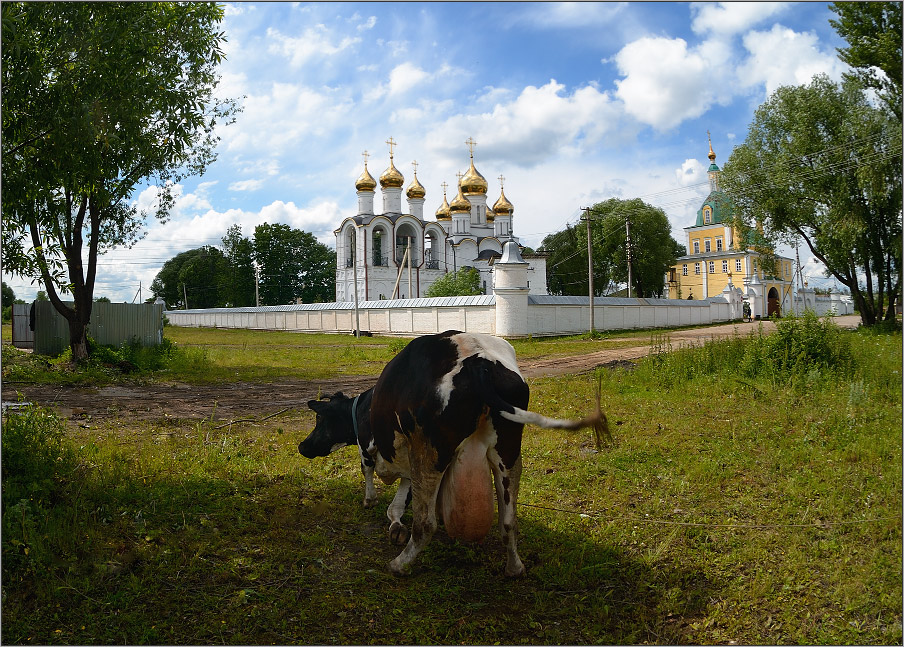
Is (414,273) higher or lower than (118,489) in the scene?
higher

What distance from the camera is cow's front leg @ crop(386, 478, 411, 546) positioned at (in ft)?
14.6

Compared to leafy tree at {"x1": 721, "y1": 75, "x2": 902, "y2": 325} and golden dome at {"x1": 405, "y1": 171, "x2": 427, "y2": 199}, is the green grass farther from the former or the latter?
golden dome at {"x1": 405, "y1": 171, "x2": 427, "y2": 199}

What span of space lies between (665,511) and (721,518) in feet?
1.43

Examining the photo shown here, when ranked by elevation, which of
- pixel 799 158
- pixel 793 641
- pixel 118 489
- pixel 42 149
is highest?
pixel 799 158

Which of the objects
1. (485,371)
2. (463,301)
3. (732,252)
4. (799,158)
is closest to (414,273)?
(463,301)

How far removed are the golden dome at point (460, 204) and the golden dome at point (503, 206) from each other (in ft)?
10.4

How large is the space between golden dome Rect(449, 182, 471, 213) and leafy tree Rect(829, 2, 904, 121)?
52.2 m

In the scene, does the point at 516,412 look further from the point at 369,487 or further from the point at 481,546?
the point at 369,487

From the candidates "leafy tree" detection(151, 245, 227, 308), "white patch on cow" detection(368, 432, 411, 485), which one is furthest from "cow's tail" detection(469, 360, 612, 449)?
"leafy tree" detection(151, 245, 227, 308)

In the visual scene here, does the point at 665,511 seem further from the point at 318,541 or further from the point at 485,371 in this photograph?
the point at 318,541

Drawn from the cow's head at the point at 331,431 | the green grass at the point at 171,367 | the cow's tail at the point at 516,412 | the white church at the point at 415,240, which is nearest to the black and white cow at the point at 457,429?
the cow's tail at the point at 516,412

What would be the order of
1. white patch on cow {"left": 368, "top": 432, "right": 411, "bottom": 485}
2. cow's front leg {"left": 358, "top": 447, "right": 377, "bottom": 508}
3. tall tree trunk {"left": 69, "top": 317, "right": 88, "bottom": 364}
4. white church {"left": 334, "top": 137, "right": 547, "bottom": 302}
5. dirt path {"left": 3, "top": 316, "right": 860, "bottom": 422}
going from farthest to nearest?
1. white church {"left": 334, "top": 137, "right": 547, "bottom": 302}
2. tall tree trunk {"left": 69, "top": 317, "right": 88, "bottom": 364}
3. dirt path {"left": 3, "top": 316, "right": 860, "bottom": 422}
4. cow's front leg {"left": 358, "top": 447, "right": 377, "bottom": 508}
5. white patch on cow {"left": 368, "top": 432, "right": 411, "bottom": 485}

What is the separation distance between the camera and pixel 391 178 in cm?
5353

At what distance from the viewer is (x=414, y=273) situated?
53156 mm
